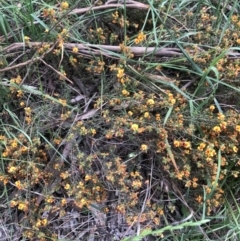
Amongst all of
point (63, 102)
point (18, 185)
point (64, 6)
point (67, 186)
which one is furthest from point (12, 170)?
point (64, 6)

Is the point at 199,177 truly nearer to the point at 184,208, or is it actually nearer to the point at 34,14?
the point at 184,208

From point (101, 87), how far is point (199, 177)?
49 cm

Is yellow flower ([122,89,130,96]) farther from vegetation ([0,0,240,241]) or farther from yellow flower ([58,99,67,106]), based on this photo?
yellow flower ([58,99,67,106])

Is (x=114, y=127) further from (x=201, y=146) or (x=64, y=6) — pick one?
(x=64, y=6)

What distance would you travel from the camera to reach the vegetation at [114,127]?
155 cm

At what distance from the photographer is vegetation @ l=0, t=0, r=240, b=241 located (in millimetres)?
1554

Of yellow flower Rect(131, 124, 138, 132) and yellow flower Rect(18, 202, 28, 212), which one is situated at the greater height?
yellow flower Rect(131, 124, 138, 132)

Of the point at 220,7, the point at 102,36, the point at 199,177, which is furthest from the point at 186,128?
the point at 220,7

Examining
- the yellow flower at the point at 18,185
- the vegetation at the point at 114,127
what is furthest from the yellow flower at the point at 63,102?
the yellow flower at the point at 18,185

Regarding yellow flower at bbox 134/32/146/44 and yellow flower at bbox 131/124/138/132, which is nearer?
yellow flower at bbox 131/124/138/132

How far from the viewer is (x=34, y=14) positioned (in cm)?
171

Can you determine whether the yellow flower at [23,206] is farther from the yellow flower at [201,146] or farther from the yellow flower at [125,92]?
the yellow flower at [201,146]

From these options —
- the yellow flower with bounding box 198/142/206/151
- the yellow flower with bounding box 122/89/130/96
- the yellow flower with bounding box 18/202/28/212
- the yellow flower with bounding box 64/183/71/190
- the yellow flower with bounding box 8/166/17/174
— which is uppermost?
the yellow flower with bounding box 122/89/130/96

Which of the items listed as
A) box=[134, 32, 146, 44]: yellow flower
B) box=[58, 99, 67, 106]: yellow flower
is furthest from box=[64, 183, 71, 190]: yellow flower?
box=[134, 32, 146, 44]: yellow flower
